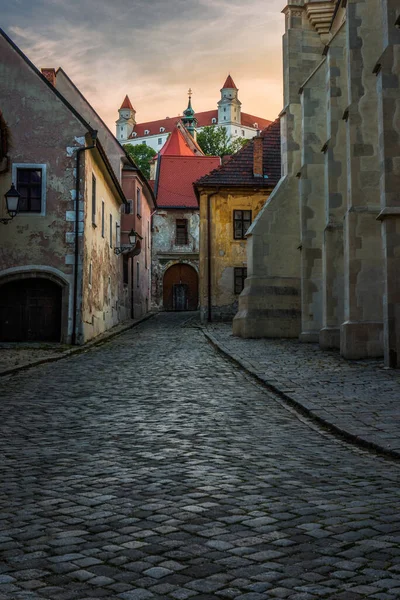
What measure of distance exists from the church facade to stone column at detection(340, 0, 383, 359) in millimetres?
153600

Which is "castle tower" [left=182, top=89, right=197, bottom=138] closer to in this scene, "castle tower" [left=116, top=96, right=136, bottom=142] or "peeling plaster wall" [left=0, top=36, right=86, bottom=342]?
"castle tower" [left=116, top=96, right=136, bottom=142]

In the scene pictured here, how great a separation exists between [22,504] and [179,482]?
1.17 meters

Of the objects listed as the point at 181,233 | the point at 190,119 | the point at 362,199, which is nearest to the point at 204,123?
the point at 190,119

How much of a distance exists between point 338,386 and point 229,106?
167m

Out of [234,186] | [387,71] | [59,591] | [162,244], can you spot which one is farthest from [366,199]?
[162,244]

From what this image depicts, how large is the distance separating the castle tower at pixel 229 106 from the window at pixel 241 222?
5484 inches

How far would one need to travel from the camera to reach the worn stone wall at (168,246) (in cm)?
5919

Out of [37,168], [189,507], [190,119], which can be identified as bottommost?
[189,507]

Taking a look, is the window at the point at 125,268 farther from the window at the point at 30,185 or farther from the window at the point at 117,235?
the window at the point at 30,185

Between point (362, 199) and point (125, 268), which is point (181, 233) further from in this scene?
point (362, 199)

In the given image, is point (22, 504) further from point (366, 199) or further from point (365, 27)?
point (365, 27)

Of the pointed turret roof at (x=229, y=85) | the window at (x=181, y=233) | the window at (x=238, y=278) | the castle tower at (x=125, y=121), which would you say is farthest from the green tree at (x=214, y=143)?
the castle tower at (x=125, y=121)

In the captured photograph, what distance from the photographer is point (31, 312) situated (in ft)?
79.3

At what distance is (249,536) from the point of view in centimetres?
427
